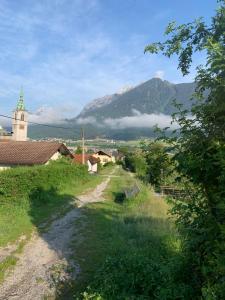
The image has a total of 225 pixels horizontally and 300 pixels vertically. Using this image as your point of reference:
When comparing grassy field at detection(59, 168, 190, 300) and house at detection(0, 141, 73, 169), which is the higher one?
house at detection(0, 141, 73, 169)

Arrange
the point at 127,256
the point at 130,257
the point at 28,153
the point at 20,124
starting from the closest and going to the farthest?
the point at 130,257
the point at 127,256
the point at 28,153
the point at 20,124

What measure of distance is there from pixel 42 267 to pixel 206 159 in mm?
7676

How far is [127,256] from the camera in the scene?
10812 millimetres

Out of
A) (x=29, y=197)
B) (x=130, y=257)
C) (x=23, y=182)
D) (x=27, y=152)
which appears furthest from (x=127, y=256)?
(x=27, y=152)

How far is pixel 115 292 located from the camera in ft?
29.6

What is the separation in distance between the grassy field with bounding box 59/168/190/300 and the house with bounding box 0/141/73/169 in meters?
19.7

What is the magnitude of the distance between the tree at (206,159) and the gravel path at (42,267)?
Answer: 481 centimetres

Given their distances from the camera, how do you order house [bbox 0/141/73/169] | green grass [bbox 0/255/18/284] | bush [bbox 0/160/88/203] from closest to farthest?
green grass [bbox 0/255/18/284]
bush [bbox 0/160/88/203]
house [bbox 0/141/73/169]

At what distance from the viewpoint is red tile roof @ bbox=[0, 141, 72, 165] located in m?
40.8

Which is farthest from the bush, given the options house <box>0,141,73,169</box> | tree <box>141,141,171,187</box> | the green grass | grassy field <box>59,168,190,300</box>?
tree <box>141,141,171,187</box>

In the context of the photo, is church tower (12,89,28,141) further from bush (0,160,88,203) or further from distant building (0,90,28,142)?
bush (0,160,88,203)

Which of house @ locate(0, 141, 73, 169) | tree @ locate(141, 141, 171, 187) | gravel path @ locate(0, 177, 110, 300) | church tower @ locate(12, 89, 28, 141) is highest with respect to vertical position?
church tower @ locate(12, 89, 28, 141)

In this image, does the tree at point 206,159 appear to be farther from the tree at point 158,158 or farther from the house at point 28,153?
the house at point 28,153

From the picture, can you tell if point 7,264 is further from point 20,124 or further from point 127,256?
point 20,124
